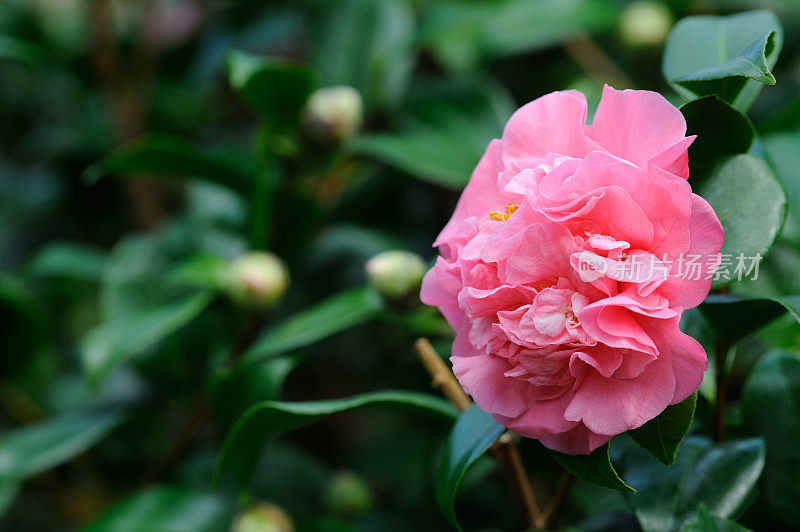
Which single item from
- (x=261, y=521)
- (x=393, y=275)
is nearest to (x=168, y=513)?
(x=261, y=521)

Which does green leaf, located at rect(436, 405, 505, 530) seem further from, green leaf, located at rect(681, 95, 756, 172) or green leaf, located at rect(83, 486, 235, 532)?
green leaf, located at rect(83, 486, 235, 532)

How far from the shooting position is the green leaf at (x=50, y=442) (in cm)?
85

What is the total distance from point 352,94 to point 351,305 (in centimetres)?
30

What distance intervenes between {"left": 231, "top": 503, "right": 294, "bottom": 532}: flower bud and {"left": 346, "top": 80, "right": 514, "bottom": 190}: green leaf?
1.43 feet

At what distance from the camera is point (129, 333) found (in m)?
0.84

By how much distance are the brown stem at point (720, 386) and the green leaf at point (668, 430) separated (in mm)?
144

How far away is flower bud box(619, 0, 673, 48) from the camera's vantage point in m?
1.10

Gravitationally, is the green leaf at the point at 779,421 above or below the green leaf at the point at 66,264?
above

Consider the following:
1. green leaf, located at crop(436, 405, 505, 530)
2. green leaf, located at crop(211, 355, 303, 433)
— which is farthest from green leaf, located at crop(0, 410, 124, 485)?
green leaf, located at crop(436, 405, 505, 530)

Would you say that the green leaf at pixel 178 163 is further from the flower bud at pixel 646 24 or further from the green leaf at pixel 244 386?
the flower bud at pixel 646 24

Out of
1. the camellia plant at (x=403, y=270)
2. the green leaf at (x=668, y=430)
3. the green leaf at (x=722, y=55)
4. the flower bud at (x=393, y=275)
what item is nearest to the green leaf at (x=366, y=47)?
the camellia plant at (x=403, y=270)

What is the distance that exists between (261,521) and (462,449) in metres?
0.33

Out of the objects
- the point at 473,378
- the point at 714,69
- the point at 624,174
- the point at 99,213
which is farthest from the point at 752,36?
the point at 99,213

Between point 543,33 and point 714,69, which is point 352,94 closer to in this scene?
point 543,33
